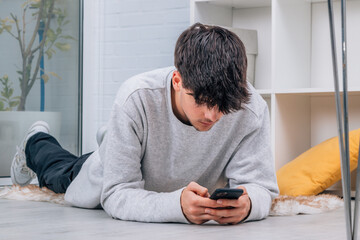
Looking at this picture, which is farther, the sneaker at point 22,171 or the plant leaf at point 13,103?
the plant leaf at point 13,103

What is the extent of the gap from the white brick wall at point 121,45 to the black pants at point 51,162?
82 cm

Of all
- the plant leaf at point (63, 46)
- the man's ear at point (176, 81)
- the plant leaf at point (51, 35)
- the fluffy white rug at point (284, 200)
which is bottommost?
the fluffy white rug at point (284, 200)

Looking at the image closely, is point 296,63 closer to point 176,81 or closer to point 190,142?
point 190,142

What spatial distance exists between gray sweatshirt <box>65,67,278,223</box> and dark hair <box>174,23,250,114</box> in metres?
0.18

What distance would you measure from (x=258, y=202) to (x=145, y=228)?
31 centimetres

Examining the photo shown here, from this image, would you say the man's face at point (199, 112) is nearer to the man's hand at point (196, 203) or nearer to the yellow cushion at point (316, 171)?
the man's hand at point (196, 203)

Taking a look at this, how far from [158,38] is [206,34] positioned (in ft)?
6.07

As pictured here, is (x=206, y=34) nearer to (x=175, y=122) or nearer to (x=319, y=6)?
(x=175, y=122)

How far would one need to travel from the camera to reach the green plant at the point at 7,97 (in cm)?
288

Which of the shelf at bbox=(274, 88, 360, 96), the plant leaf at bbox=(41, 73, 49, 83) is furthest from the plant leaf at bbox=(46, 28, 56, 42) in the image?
the shelf at bbox=(274, 88, 360, 96)

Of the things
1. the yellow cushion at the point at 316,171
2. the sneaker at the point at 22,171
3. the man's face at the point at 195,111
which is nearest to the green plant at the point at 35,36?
the sneaker at the point at 22,171

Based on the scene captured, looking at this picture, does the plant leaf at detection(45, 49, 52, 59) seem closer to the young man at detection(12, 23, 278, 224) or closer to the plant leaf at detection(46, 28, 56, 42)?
the plant leaf at detection(46, 28, 56, 42)

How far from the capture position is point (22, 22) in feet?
9.73

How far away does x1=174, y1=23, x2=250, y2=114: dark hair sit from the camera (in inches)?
51.5
